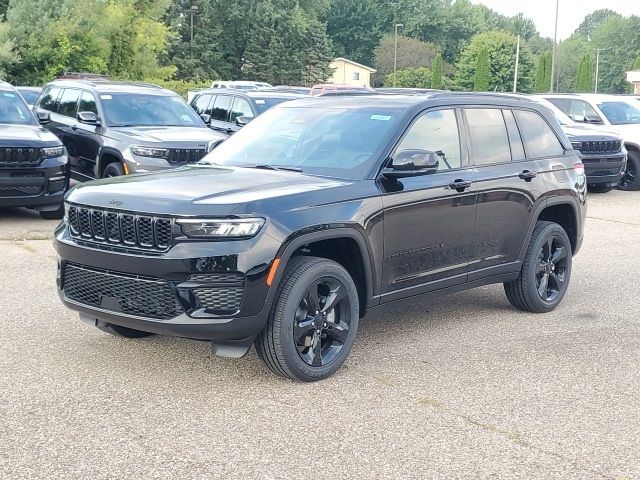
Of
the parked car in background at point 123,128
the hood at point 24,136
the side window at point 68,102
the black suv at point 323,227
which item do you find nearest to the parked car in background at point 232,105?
the parked car in background at point 123,128

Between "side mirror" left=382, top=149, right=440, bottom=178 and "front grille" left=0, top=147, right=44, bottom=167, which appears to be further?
"front grille" left=0, top=147, right=44, bottom=167

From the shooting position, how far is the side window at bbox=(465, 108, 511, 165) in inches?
261

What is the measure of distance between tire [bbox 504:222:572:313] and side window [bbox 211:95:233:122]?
31.3 feet

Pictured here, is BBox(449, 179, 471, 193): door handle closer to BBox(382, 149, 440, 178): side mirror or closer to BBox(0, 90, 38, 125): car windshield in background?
BBox(382, 149, 440, 178): side mirror

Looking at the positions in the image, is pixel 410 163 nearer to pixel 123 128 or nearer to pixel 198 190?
pixel 198 190

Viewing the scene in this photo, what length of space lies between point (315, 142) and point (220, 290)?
5.55ft

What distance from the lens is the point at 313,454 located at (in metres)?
4.27

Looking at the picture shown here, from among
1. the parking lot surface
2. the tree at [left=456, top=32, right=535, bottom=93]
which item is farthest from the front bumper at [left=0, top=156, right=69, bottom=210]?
the tree at [left=456, top=32, right=535, bottom=93]

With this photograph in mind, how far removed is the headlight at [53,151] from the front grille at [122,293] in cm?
611

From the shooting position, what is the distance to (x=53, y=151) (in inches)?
440

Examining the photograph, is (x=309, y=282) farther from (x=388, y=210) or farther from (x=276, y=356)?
(x=388, y=210)

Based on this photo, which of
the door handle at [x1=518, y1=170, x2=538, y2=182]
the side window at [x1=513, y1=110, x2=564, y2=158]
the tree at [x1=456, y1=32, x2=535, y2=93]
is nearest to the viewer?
the door handle at [x1=518, y1=170, x2=538, y2=182]

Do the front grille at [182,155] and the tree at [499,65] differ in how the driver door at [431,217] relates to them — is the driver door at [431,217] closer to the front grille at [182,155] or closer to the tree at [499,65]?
the front grille at [182,155]

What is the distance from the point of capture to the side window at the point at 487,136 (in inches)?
261
